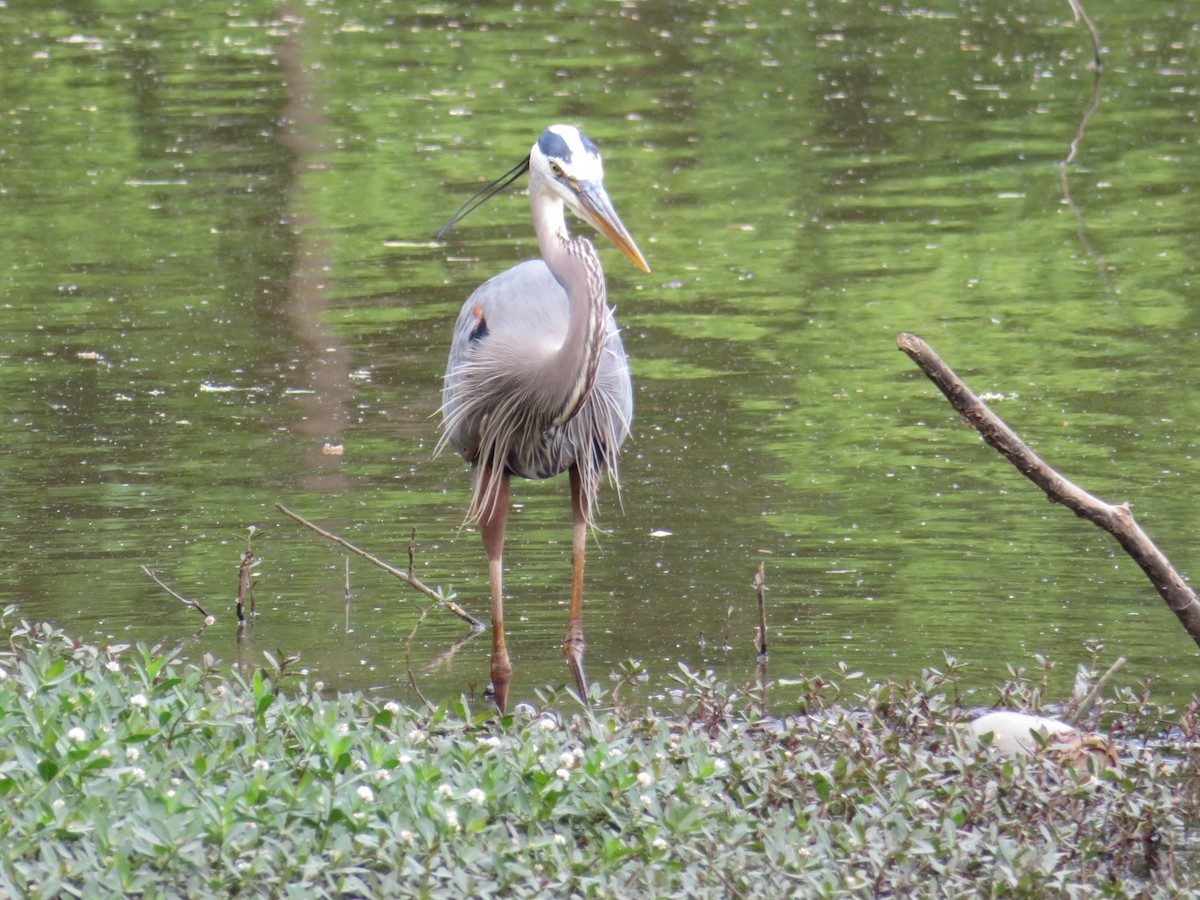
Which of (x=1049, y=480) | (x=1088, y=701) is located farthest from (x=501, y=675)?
(x=1049, y=480)

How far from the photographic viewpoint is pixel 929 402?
9.71 meters

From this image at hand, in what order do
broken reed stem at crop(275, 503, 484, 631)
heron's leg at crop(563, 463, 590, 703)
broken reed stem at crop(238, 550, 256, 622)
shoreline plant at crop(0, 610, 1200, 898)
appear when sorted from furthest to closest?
broken reed stem at crop(238, 550, 256, 622) < broken reed stem at crop(275, 503, 484, 631) < heron's leg at crop(563, 463, 590, 703) < shoreline plant at crop(0, 610, 1200, 898)

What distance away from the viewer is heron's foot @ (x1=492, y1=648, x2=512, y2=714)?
615 cm

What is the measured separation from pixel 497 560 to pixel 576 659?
0.48m

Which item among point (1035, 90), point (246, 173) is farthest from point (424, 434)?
point (1035, 90)

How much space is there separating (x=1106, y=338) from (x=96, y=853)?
8.22m

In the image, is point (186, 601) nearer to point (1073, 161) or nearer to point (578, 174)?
point (578, 174)

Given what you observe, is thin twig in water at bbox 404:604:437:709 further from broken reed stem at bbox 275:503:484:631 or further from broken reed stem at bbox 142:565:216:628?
broken reed stem at bbox 142:565:216:628

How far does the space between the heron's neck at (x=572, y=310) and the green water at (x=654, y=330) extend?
40.5 inches

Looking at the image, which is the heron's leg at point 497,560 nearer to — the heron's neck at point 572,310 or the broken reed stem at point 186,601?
the heron's neck at point 572,310

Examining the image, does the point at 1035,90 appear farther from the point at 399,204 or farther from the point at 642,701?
the point at 642,701

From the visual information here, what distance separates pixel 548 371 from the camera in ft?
19.8

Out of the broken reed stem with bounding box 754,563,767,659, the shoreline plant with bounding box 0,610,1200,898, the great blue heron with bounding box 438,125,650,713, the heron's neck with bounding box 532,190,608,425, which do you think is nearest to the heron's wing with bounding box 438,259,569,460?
the great blue heron with bounding box 438,125,650,713

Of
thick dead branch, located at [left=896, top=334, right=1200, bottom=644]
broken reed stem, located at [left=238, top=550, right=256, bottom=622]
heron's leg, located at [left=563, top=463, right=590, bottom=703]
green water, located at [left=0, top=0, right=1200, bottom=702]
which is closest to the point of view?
thick dead branch, located at [left=896, top=334, right=1200, bottom=644]
